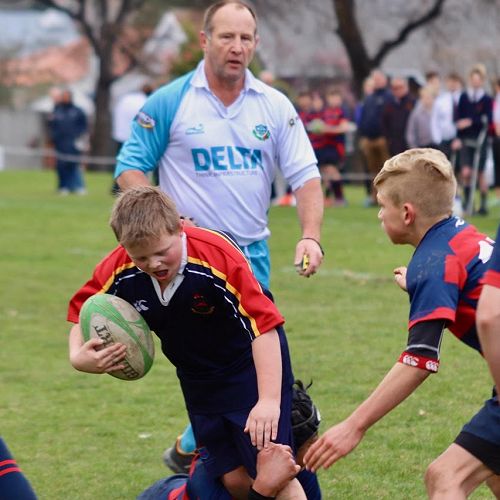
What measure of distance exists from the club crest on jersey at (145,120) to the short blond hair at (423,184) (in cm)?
206

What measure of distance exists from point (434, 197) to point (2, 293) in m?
8.09

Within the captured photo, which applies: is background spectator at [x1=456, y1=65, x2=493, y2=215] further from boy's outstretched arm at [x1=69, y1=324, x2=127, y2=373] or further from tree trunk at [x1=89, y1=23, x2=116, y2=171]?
tree trunk at [x1=89, y1=23, x2=116, y2=171]

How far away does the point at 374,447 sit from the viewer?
20.3 ft

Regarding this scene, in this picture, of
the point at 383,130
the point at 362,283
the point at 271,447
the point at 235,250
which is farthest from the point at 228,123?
the point at 383,130

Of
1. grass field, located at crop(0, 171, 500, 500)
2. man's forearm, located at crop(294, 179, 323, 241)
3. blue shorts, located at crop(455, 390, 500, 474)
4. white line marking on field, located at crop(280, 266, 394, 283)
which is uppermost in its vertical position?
man's forearm, located at crop(294, 179, 323, 241)

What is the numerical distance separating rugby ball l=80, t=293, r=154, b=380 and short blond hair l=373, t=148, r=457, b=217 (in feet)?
3.65

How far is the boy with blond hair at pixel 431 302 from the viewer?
3846mm

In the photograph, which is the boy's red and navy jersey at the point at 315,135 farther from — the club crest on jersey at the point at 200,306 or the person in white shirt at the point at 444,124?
the club crest on jersey at the point at 200,306

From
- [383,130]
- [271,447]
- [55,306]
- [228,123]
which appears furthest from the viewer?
[383,130]

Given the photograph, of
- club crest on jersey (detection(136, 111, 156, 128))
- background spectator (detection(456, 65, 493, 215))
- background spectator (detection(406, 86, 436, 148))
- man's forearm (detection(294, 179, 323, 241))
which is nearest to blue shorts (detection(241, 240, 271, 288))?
man's forearm (detection(294, 179, 323, 241))

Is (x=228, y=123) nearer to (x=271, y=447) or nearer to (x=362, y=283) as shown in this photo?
(x=271, y=447)

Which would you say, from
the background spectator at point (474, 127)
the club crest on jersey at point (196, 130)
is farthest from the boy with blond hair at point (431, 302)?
the background spectator at point (474, 127)

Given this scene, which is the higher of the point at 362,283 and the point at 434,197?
the point at 434,197

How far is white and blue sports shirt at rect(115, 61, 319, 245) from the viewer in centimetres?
593
